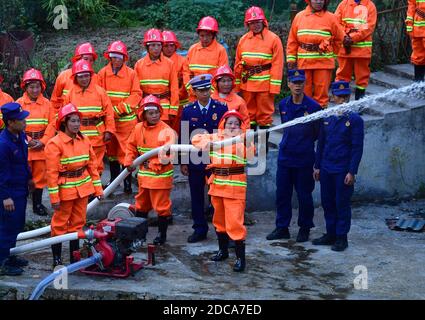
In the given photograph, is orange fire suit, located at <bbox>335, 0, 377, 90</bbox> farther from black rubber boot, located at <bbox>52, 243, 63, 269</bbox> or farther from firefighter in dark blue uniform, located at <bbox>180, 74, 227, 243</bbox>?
black rubber boot, located at <bbox>52, 243, 63, 269</bbox>

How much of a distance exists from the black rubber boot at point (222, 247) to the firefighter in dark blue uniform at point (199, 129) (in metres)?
0.76

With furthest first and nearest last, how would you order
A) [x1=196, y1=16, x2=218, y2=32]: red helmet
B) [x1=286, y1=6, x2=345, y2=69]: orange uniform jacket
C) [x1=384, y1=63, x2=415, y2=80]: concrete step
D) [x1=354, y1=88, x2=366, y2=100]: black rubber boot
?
[x1=384, y1=63, x2=415, y2=80]: concrete step → [x1=354, y1=88, x2=366, y2=100]: black rubber boot → [x1=286, y1=6, x2=345, y2=69]: orange uniform jacket → [x1=196, y1=16, x2=218, y2=32]: red helmet

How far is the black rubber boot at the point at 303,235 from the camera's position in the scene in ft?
36.8

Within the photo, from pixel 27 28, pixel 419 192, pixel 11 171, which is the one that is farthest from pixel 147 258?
pixel 27 28

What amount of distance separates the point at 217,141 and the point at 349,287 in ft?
7.13

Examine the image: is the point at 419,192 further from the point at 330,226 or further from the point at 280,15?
the point at 280,15

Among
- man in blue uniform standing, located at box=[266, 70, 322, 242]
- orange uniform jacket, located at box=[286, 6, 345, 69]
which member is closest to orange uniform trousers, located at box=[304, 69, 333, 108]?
orange uniform jacket, located at box=[286, 6, 345, 69]

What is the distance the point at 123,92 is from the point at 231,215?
107 inches

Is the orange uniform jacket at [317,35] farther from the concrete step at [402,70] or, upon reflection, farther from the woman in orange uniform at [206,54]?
the concrete step at [402,70]

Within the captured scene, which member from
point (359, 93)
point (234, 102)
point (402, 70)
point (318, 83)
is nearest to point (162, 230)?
point (234, 102)

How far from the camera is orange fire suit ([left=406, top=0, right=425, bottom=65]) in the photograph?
13.1 m

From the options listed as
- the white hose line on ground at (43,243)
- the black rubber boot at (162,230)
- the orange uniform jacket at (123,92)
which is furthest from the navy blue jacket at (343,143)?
the white hose line on ground at (43,243)

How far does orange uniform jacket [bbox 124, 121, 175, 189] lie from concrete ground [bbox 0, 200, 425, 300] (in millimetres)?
795

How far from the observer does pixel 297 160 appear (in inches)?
435
